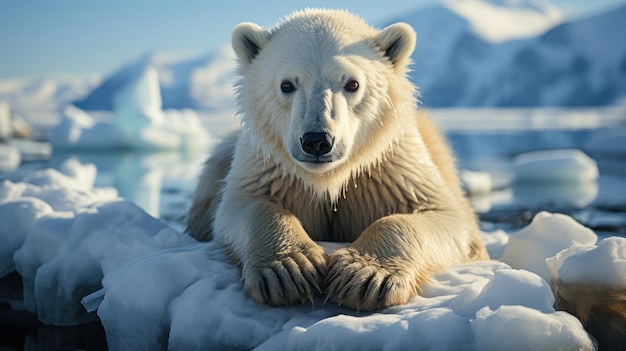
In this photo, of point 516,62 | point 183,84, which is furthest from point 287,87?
point 183,84

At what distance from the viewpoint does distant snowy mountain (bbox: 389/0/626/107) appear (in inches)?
4077

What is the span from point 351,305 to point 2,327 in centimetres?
185

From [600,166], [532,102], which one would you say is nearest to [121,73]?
[532,102]

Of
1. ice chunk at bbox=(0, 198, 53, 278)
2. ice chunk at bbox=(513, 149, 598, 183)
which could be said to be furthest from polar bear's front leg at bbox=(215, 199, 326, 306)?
ice chunk at bbox=(513, 149, 598, 183)

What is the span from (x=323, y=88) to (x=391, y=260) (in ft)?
2.41

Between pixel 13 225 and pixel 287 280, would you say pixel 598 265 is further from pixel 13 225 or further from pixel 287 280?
pixel 13 225

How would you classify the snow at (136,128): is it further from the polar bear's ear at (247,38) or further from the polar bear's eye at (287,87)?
the polar bear's eye at (287,87)

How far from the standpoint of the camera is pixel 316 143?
242cm

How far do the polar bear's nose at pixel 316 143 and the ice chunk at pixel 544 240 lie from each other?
1373 millimetres

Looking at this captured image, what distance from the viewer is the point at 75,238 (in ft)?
10.8

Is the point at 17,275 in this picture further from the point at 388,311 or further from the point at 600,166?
the point at 600,166

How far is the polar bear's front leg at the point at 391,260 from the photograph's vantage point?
2.28 meters

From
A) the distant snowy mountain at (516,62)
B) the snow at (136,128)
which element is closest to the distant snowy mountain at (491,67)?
the distant snowy mountain at (516,62)

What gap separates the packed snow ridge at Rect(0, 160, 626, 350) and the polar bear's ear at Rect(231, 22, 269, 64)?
3.05 feet
